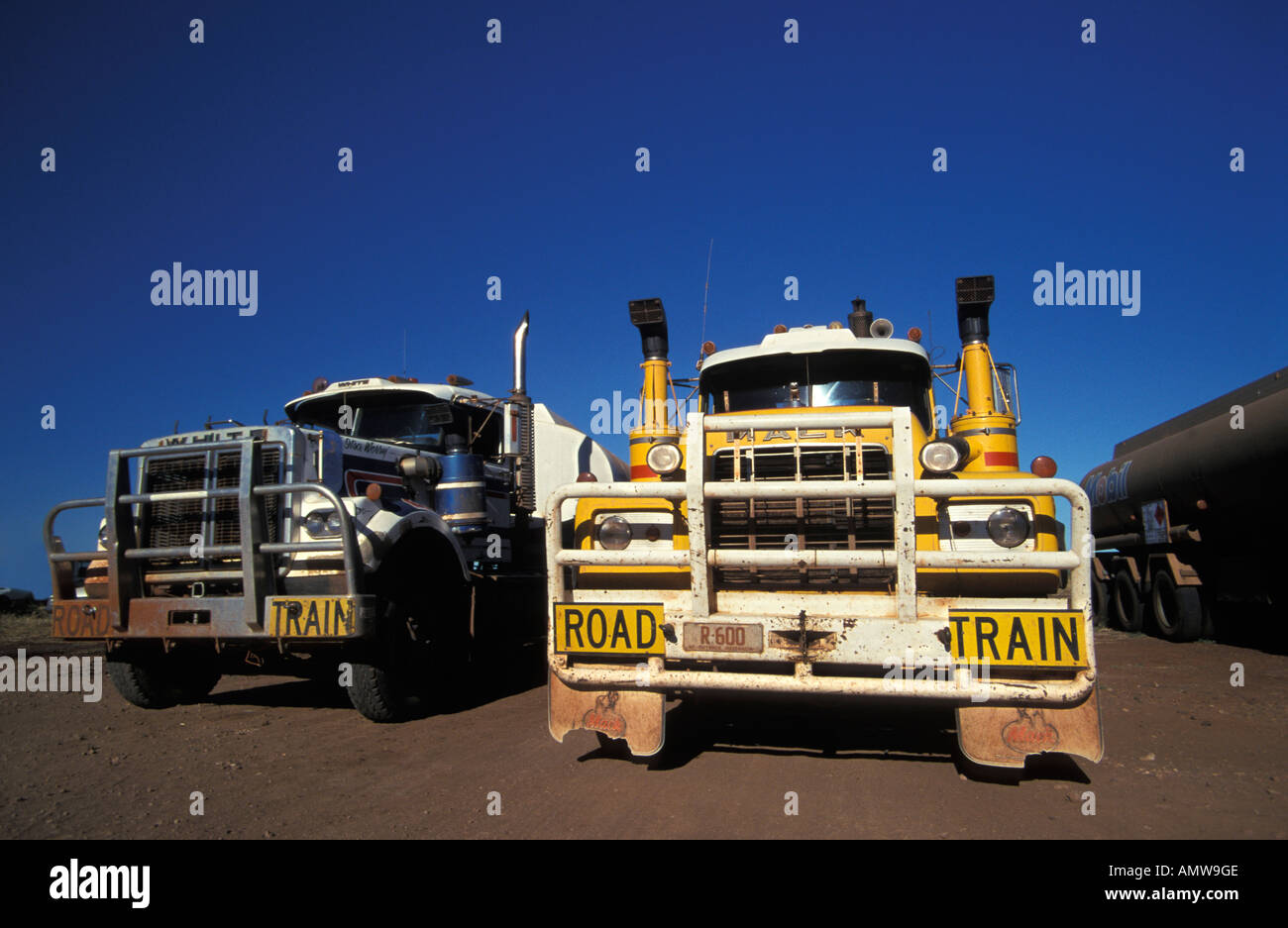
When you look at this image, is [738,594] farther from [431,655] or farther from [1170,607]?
[1170,607]

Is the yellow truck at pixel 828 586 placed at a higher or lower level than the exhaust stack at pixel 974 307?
lower

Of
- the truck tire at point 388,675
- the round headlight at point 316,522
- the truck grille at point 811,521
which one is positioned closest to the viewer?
the truck grille at point 811,521

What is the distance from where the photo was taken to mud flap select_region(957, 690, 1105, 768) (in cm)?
373

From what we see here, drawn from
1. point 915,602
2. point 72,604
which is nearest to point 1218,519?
point 915,602

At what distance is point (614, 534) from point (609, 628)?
63 centimetres

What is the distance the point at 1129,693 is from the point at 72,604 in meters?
9.29

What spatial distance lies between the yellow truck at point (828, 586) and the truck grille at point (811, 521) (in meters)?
0.01

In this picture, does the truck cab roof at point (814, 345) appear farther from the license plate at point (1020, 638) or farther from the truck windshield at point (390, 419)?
the truck windshield at point (390, 419)

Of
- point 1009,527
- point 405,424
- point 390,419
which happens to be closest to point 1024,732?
point 1009,527

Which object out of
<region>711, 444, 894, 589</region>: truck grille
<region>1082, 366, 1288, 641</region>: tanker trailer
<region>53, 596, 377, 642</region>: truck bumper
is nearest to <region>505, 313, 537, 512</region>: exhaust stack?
<region>53, 596, 377, 642</region>: truck bumper

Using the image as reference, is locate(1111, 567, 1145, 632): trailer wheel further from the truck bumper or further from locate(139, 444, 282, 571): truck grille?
locate(139, 444, 282, 571): truck grille

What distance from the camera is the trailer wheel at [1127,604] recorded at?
43.8 feet

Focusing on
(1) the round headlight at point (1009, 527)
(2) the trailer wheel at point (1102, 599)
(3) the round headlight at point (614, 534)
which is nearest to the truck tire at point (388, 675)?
(3) the round headlight at point (614, 534)
